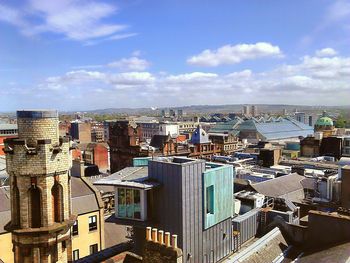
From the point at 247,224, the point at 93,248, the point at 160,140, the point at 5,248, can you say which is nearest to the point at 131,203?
the point at 247,224

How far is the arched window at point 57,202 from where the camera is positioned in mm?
13617

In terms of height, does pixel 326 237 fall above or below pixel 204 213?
below

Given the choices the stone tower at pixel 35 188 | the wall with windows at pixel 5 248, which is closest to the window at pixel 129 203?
the stone tower at pixel 35 188

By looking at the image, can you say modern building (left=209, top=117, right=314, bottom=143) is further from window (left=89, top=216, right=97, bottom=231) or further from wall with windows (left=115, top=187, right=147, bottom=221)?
wall with windows (left=115, top=187, right=147, bottom=221)

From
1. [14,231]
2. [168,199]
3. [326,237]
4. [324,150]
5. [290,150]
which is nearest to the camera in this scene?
[14,231]

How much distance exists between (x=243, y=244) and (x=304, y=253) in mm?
4447

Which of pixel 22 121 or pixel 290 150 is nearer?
pixel 22 121

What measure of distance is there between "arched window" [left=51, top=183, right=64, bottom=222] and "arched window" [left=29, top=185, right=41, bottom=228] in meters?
0.54

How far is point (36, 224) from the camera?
1330 cm

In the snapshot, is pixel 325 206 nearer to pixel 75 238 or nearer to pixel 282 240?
pixel 282 240

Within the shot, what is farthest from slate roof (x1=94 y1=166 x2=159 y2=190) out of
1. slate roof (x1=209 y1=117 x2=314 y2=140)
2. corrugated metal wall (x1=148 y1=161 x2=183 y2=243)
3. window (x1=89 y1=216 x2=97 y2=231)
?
slate roof (x1=209 y1=117 x2=314 y2=140)

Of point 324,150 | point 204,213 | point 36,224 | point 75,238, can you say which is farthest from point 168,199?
point 324,150

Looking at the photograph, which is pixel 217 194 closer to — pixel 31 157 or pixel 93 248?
pixel 31 157

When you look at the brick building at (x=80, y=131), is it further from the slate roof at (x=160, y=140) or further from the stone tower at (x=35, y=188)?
the stone tower at (x=35, y=188)
